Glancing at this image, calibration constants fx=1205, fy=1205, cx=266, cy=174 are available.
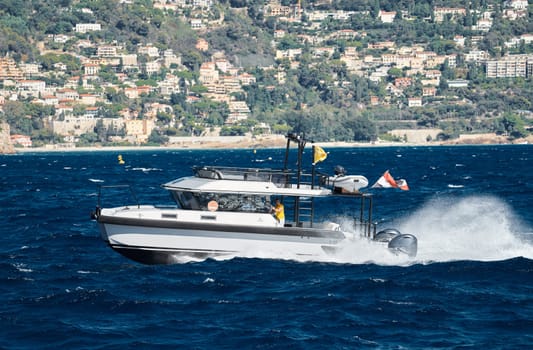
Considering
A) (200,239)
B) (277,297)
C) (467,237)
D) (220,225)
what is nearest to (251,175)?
(220,225)

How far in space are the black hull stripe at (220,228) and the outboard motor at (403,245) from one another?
174cm

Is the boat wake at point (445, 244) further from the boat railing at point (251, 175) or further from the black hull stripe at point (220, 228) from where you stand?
the boat railing at point (251, 175)

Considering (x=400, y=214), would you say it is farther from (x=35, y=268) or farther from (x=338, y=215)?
(x=35, y=268)

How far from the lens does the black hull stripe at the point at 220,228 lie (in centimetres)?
3478

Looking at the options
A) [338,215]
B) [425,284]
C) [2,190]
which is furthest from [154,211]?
[2,190]

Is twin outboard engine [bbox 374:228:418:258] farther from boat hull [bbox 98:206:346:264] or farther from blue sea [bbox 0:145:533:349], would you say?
boat hull [bbox 98:206:346:264]

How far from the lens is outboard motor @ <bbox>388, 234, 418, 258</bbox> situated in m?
36.4

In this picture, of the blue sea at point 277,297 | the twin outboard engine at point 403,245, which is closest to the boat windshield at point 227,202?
the blue sea at point 277,297

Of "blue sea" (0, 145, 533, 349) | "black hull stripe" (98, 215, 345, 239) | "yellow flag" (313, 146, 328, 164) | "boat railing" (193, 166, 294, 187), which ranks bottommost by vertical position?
"blue sea" (0, 145, 533, 349)

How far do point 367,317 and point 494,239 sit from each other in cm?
1370

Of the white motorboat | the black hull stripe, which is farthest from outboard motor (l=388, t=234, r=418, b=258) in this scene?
the black hull stripe

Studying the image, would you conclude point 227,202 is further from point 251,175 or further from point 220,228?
point 251,175

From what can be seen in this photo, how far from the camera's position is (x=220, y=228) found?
3509 cm

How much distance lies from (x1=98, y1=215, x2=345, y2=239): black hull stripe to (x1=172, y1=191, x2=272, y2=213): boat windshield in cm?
72
